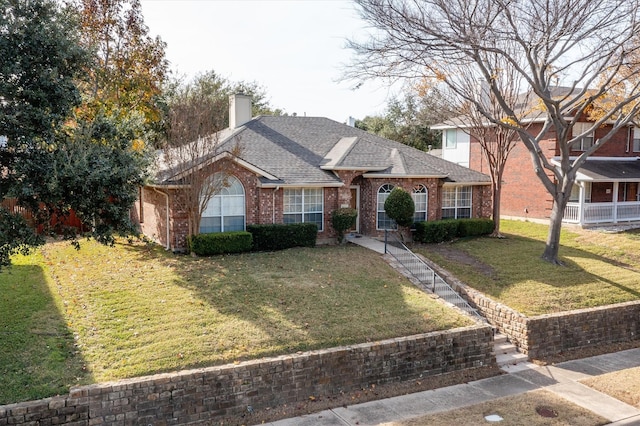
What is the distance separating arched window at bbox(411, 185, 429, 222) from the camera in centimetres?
2244

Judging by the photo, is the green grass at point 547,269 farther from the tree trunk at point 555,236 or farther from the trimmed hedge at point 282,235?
the trimmed hedge at point 282,235

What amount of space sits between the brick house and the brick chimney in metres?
0.05

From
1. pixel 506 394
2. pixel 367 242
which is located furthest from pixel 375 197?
pixel 506 394

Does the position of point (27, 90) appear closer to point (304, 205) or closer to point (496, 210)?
point (304, 205)

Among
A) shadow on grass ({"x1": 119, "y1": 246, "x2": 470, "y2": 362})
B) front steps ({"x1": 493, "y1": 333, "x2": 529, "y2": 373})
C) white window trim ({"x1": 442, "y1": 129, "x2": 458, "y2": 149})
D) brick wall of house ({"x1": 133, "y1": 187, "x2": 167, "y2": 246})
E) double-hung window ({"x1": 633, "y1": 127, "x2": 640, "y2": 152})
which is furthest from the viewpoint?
white window trim ({"x1": 442, "y1": 129, "x2": 458, "y2": 149})

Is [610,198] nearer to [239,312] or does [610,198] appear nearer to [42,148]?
[239,312]

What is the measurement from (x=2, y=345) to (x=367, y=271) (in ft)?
34.5

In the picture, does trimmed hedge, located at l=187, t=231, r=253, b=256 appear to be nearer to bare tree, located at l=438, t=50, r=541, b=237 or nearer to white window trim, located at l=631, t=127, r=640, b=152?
bare tree, located at l=438, t=50, r=541, b=237

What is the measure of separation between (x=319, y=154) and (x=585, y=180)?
1425 cm

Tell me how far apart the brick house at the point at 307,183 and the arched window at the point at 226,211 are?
0.12 feet

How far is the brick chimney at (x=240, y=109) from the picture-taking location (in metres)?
25.7

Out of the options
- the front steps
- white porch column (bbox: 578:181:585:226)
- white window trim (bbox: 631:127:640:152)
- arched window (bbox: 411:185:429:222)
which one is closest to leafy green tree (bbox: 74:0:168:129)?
arched window (bbox: 411:185:429:222)

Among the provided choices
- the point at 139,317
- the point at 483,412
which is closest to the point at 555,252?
the point at 483,412

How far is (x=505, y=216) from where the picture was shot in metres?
31.3
